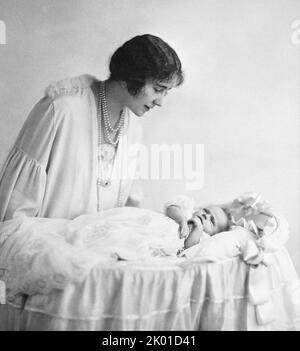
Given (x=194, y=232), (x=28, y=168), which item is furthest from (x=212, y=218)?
(x=28, y=168)

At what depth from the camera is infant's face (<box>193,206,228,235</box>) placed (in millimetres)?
1649

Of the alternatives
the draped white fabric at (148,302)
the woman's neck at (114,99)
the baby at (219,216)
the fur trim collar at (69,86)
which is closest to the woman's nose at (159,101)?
the woman's neck at (114,99)

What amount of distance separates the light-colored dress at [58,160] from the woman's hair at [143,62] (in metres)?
0.10

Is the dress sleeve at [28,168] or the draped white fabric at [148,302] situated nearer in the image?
the draped white fabric at [148,302]

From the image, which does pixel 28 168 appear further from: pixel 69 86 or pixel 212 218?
pixel 212 218

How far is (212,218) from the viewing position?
5.51 feet

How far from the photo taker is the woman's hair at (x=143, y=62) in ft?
5.05

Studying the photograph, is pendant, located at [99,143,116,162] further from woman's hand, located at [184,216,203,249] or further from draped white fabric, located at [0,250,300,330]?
draped white fabric, located at [0,250,300,330]

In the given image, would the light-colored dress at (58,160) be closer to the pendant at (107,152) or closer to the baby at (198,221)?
the pendant at (107,152)

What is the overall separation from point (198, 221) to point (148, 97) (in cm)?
45

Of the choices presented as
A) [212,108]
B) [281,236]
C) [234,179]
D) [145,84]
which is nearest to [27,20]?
[145,84]

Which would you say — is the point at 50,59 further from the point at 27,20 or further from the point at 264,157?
the point at 264,157

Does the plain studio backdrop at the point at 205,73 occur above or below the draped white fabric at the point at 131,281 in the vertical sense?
above

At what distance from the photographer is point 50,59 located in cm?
156
